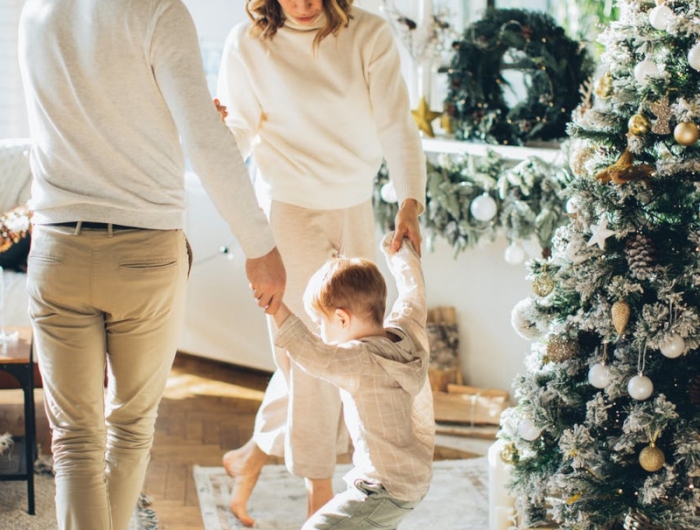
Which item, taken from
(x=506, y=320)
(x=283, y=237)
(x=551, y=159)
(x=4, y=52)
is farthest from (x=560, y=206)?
(x=4, y=52)

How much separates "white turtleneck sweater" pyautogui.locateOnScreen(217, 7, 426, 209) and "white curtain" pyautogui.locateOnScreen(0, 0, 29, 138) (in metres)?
2.27

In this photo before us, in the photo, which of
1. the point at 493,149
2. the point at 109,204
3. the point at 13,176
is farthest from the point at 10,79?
the point at 109,204

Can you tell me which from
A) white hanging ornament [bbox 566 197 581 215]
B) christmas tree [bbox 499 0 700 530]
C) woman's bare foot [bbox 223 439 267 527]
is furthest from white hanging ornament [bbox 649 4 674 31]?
woman's bare foot [bbox 223 439 267 527]

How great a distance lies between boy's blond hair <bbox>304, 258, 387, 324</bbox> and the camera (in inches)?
84.6

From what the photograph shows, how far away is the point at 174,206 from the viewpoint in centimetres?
206

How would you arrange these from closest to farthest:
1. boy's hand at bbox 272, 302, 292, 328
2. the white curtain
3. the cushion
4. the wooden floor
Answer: boy's hand at bbox 272, 302, 292, 328, the wooden floor, the cushion, the white curtain

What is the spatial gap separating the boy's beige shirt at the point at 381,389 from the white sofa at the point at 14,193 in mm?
1960

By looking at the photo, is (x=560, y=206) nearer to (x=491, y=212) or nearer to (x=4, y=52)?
(x=491, y=212)

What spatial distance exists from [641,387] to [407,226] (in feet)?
2.15

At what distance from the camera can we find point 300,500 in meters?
3.12

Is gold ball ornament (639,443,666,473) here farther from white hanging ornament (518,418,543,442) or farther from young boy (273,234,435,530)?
young boy (273,234,435,530)

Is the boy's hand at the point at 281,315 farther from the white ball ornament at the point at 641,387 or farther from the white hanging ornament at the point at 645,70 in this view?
the white hanging ornament at the point at 645,70

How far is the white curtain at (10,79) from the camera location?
4.55 m

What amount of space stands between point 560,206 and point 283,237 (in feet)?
3.97
